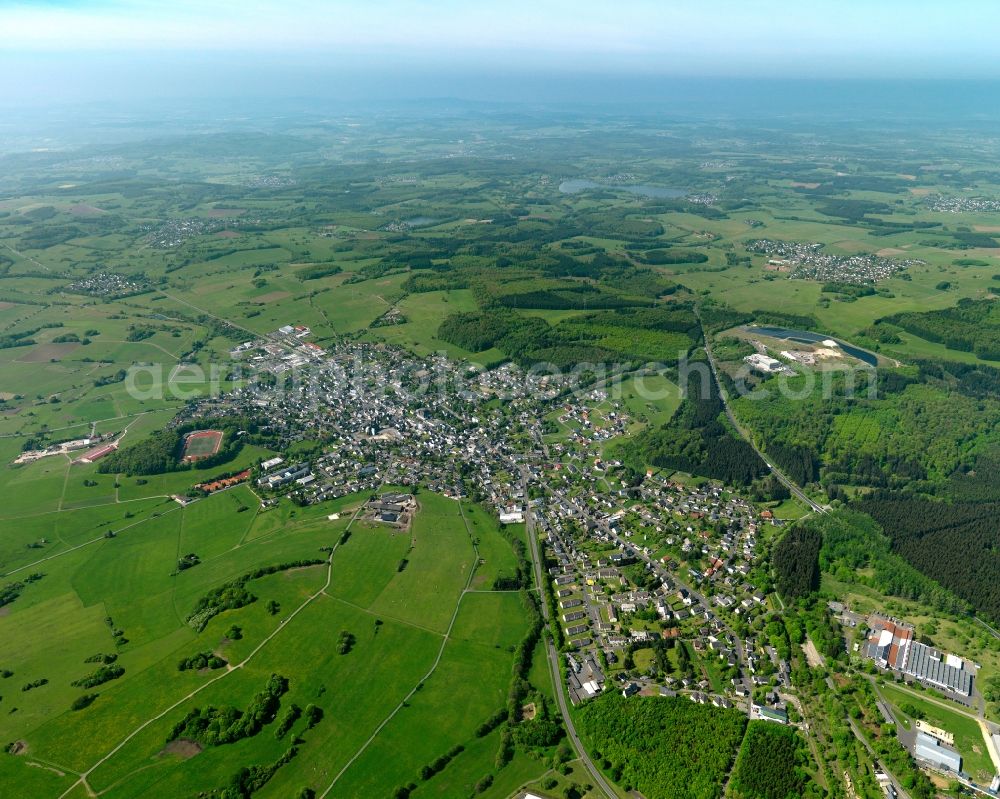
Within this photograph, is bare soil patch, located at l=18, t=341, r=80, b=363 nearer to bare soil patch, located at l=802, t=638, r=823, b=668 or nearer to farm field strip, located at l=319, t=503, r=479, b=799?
farm field strip, located at l=319, t=503, r=479, b=799

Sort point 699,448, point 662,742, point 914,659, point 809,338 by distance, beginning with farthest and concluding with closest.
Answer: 1. point 809,338
2. point 699,448
3. point 914,659
4. point 662,742

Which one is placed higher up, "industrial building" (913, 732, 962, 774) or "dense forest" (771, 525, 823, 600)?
"dense forest" (771, 525, 823, 600)

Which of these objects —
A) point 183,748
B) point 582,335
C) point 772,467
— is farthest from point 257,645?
point 582,335

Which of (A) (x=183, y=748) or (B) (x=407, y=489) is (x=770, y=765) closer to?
(A) (x=183, y=748)

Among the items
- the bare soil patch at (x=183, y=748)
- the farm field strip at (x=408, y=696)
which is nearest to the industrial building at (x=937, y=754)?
the farm field strip at (x=408, y=696)

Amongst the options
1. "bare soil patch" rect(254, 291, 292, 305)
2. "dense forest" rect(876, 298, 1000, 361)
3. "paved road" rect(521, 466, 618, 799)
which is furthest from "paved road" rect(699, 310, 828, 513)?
"bare soil patch" rect(254, 291, 292, 305)

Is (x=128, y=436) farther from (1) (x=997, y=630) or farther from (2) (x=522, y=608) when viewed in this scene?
(1) (x=997, y=630)
